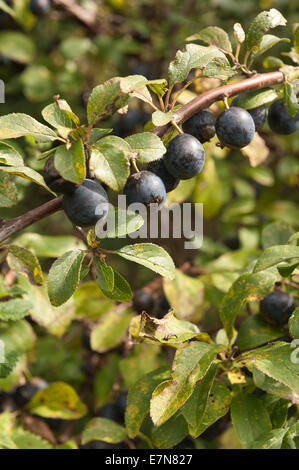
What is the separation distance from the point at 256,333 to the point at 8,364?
587 millimetres

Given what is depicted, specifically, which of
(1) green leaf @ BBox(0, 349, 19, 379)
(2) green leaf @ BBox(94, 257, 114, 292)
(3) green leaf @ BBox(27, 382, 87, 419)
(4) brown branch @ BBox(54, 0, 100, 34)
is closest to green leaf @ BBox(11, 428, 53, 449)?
(3) green leaf @ BBox(27, 382, 87, 419)

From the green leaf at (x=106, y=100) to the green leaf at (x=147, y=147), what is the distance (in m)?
0.07

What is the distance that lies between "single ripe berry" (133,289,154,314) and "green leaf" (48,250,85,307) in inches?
28.3

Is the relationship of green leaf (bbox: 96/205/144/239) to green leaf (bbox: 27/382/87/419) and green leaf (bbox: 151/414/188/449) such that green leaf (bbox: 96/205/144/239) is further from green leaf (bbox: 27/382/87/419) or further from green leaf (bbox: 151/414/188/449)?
green leaf (bbox: 27/382/87/419)

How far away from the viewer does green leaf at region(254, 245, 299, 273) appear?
0.92 metres

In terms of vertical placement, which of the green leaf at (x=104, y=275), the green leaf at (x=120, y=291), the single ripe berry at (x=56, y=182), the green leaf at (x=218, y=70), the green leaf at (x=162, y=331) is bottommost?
the green leaf at (x=162, y=331)

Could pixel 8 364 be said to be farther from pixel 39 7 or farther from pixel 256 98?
pixel 39 7

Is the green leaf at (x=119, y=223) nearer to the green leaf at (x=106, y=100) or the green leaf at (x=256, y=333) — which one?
the green leaf at (x=106, y=100)

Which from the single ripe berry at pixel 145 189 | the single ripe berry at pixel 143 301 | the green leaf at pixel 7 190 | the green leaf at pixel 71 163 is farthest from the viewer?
the single ripe berry at pixel 143 301

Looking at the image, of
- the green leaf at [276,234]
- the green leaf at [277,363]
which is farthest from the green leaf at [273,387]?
the green leaf at [276,234]

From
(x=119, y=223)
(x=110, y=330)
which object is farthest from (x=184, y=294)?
(x=119, y=223)

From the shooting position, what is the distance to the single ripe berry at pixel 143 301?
63.2 inches

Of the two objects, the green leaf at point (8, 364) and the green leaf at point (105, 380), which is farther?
the green leaf at point (105, 380)

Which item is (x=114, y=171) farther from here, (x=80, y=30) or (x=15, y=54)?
(x=80, y=30)
